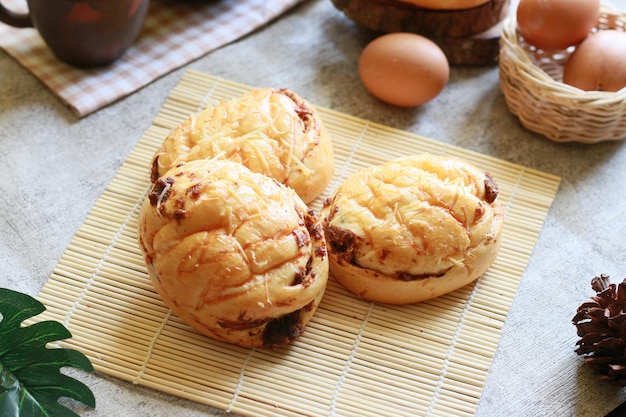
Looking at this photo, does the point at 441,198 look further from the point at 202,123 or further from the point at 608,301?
the point at 202,123

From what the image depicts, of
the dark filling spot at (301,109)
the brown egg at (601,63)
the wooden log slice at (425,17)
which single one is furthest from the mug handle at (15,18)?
the brown egg at (601,63)

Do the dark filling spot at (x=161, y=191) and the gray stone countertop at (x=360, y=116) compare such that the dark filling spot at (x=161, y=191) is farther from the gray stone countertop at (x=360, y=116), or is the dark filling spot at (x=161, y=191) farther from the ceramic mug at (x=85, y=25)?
the ceramic mug at (x=85, y=25)

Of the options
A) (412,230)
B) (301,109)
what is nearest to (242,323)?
(412,230)

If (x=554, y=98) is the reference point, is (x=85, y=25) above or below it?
above

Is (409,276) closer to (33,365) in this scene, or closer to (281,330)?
(281,330)

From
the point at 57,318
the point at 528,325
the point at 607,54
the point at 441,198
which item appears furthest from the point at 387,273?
the point at 607,54

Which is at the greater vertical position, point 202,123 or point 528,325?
point 202,123

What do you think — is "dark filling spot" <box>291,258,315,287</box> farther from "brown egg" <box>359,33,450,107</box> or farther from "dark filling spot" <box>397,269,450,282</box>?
"brown egg" <box>359,33,450,107</box>
